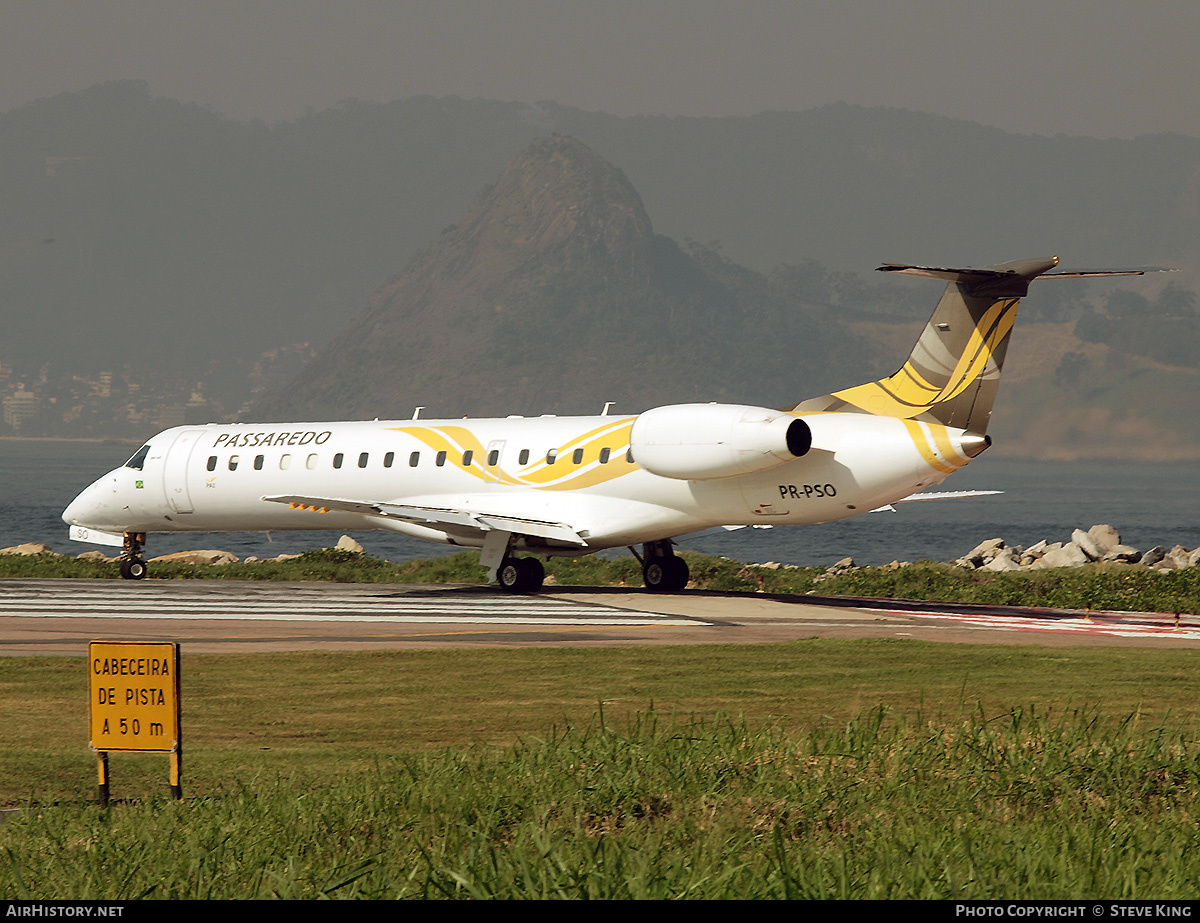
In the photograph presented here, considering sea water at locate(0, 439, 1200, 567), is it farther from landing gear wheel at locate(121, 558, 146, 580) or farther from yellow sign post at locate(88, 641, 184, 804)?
yellow sign post at locate(88, 641, 184, 804)

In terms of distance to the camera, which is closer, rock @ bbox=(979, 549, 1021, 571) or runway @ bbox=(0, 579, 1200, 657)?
runway @ bbox=(0, 579, 1200, 657)

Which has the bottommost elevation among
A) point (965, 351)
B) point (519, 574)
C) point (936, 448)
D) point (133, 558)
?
point (519, 574)

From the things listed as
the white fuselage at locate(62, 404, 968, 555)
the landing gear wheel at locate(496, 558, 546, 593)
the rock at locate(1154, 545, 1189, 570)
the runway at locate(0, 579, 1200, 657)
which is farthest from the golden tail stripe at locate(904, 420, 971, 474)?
the rock at locate(1154, 545, 1189, 570)

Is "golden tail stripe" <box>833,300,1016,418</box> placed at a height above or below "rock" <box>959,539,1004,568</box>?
above

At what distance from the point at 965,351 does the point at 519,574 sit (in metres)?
9.00

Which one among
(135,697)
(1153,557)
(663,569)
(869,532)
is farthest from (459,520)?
(869,532)

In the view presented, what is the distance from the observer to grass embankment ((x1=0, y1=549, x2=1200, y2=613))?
24.8 metres

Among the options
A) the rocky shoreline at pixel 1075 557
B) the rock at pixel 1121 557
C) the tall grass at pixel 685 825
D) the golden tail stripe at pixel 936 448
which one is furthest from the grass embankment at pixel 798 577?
the tall grass at pixel 685 825

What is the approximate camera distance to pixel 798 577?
31.8 m

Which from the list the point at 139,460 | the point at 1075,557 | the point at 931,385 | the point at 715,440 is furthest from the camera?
the point at 1075,557

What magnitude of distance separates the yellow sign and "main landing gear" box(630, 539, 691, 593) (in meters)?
20.1

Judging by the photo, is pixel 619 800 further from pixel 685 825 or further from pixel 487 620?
pixel 487 620

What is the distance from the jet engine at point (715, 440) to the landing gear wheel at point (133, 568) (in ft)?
41.4

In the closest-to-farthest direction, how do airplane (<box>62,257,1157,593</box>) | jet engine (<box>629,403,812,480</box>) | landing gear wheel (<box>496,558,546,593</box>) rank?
airplane (<box>62,257,1157,593</box>), jet engine (<box>629,403,812,480</box>), landing gear wheel (<box>496,558,546,593</box>)
